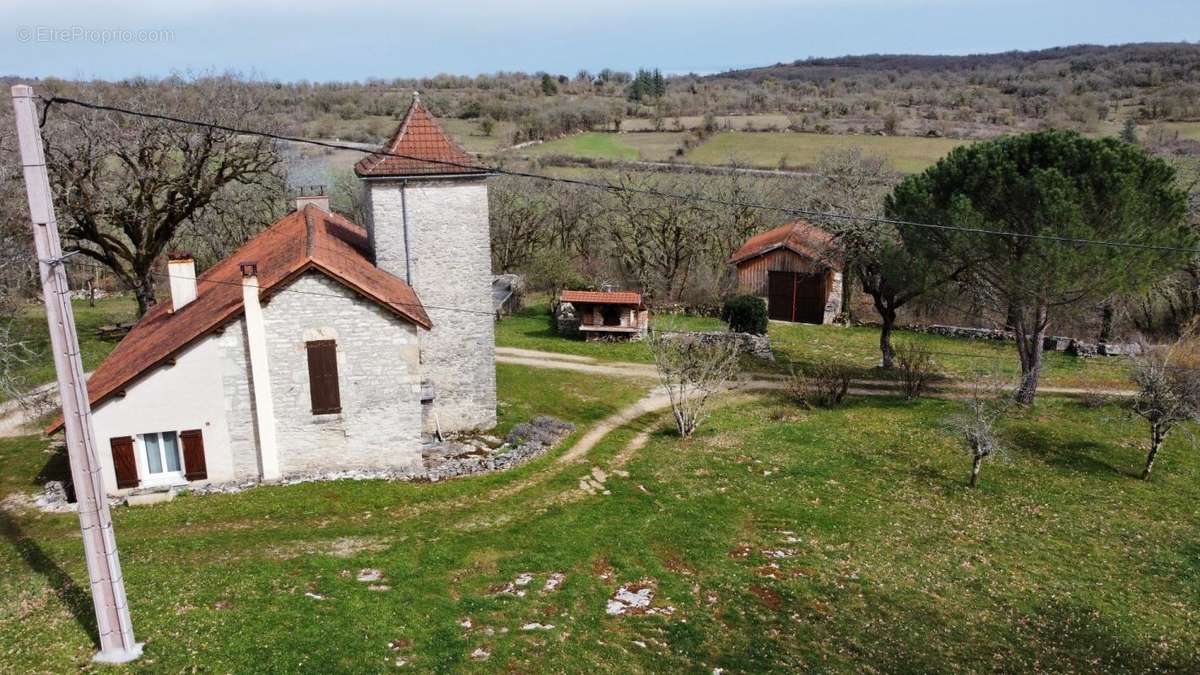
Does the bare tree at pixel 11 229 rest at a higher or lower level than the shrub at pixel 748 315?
higher

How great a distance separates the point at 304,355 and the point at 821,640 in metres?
14.9

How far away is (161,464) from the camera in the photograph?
20.8 m

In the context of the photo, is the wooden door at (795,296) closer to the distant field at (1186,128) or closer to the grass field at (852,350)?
the grass field at (852,350)

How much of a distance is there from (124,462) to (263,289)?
593cm

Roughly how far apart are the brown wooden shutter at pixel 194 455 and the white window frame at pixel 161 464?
4.0 inches

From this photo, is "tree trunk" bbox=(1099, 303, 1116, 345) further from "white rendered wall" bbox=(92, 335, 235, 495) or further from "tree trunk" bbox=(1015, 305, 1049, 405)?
"white rendered wall" bbox=(92, 335, 235, 495)

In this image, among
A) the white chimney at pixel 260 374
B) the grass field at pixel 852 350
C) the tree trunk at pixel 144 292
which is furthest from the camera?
the grass field at pixel 852 350

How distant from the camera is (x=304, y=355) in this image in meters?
21.0

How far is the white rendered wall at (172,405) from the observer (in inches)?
788

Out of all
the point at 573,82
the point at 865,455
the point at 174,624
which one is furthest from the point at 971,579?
the point at 573,82

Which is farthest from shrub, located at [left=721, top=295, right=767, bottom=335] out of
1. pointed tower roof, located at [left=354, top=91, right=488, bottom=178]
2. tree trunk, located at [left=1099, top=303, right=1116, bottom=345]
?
pointed tower roof, located at [left=354, top=91, right=488, bottom=178]

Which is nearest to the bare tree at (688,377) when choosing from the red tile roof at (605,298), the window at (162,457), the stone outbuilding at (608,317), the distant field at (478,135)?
the red tile roof at (605,298)

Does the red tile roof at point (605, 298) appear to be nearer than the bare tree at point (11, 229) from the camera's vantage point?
No

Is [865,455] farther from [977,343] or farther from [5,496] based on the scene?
[5,496]
